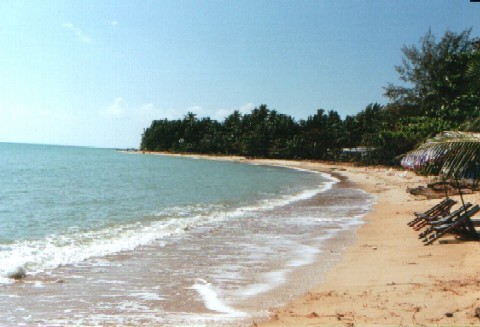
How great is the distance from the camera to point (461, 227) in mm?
11242

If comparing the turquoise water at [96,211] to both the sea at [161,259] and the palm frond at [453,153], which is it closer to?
the sea at [161,259]

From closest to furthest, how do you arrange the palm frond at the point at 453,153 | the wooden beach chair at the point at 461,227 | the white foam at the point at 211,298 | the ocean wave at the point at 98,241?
the white foam at the point at 211,298
the palm frond at the point at 453,153
the ocean wave at the point at 98,241
the wooden beach chair at the point at 461,227

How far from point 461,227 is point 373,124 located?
200 feet

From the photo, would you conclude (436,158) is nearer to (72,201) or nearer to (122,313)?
(122,313)

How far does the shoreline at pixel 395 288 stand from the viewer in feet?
19.4

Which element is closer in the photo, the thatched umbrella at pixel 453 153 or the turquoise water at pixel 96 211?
the thatched umbrella at pixel 453 153

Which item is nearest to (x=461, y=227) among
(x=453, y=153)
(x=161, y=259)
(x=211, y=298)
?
(x=453, y=153)

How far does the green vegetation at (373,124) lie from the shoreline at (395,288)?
343 cm

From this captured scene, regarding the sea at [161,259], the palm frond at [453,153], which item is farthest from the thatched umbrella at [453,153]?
the sea at [161,259]

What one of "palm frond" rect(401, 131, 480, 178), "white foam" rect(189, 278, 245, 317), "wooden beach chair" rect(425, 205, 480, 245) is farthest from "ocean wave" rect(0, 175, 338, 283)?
"palm frond" rect(401, 131, 480, 178)

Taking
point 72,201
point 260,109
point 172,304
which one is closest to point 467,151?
point 172,304

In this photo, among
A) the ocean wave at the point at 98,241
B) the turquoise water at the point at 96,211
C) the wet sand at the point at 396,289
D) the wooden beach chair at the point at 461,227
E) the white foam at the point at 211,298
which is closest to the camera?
the wet sand at the point at 396,289

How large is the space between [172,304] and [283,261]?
3.81m

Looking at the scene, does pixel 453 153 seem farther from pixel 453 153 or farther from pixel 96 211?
pixel 96 211
